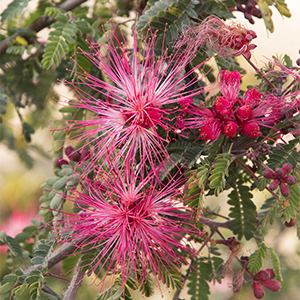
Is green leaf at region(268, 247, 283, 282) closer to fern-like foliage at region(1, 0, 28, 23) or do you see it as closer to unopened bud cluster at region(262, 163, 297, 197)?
unopened bud cluster at region(262, 163, 297, 197)

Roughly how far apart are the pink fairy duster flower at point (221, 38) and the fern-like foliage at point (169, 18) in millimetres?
35

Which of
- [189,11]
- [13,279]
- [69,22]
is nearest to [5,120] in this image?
[69,22]

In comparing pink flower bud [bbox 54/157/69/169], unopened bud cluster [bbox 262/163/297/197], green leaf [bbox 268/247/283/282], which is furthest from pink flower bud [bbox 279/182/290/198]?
pink flower bud [bbox 54/157/69/169]

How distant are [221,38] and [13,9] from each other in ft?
1.94

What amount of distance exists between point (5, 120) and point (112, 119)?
3.36 feet

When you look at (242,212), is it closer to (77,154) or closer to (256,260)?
(256,260)

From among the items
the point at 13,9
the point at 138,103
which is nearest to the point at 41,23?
the point at 13,9

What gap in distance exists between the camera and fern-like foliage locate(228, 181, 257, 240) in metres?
0.71

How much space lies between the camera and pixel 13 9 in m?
0.91

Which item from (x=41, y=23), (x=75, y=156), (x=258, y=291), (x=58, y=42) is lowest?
(x=258, y=291)

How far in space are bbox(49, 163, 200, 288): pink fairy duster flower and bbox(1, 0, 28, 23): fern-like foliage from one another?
21.1 inches

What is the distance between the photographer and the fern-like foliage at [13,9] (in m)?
0.91

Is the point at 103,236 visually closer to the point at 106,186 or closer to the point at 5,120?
the point at 106,186

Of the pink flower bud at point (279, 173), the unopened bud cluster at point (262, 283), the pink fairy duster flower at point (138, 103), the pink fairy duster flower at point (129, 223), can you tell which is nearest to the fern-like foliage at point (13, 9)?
the pink fairy duster flower at point (138, 103)
